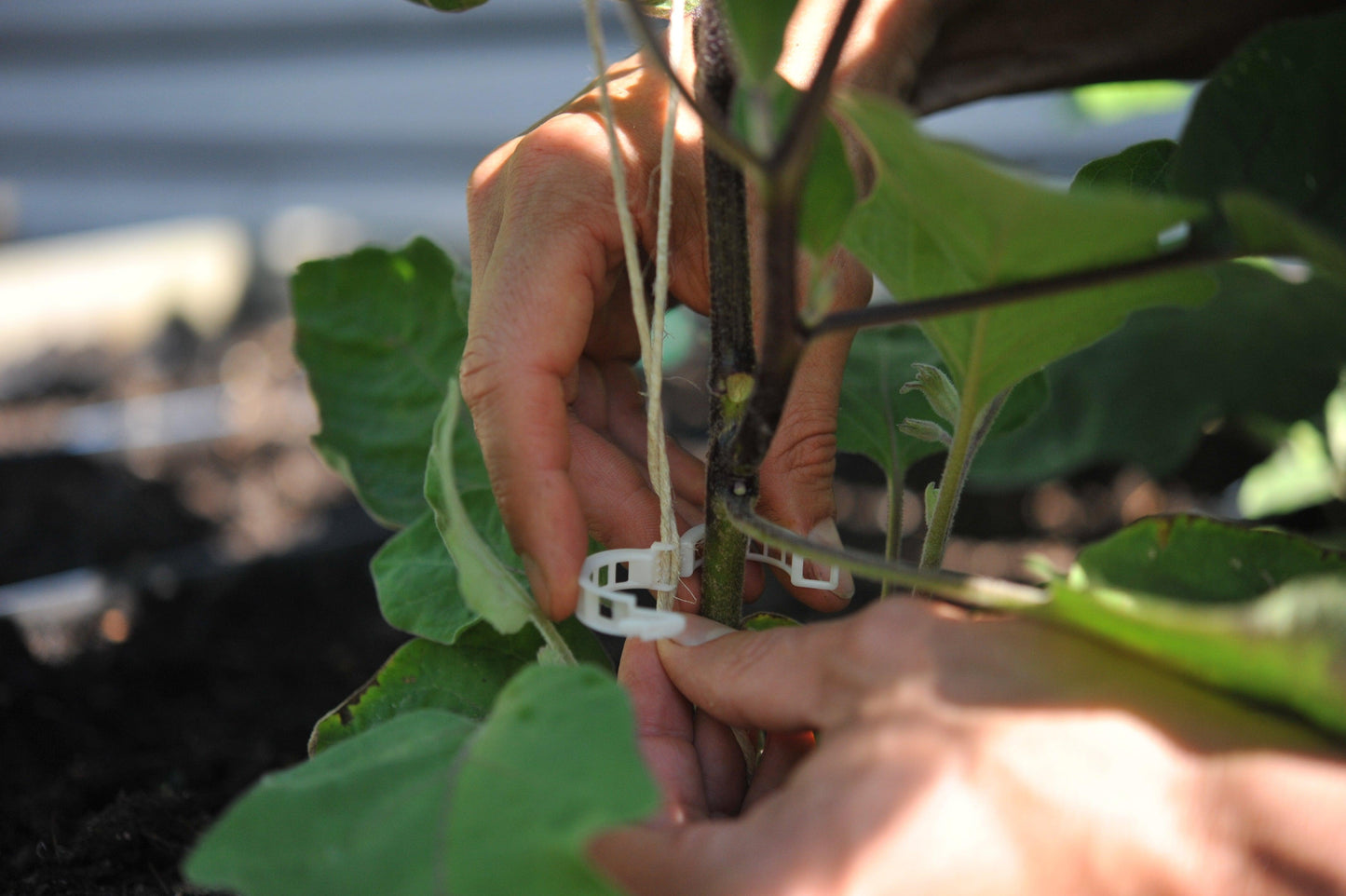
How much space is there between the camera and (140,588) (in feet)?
4.46

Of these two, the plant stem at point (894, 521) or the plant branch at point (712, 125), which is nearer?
the plant branch at point (712, 125)

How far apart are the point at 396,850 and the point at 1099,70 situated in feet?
3.66

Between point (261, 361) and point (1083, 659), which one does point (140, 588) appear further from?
point (1083, 659)

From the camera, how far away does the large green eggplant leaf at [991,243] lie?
0.39 meters

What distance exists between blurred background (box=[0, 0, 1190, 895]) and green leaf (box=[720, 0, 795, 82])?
386 mm

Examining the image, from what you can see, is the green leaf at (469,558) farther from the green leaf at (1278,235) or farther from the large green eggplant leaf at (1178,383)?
the large green eggplant leaf at (1178,383)

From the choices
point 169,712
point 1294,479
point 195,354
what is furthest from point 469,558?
point 195,354

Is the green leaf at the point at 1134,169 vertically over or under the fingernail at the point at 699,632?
over

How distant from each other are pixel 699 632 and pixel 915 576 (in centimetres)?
19

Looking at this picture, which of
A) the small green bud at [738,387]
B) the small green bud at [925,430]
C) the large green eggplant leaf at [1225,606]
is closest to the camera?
the large green eggplant leaf at [1225,606]

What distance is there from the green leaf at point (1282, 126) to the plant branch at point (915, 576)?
9.6 inches

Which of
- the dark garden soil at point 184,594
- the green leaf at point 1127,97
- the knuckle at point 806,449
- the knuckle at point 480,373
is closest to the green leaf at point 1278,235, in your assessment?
the knuckle at point 806,449

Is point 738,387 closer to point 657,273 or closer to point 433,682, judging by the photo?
point 657,273

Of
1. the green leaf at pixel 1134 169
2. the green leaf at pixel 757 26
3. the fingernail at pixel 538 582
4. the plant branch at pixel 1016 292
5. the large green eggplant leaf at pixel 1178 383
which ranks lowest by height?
the large green eggplant leaf at pixel 1178 383
